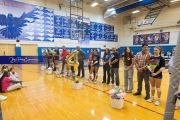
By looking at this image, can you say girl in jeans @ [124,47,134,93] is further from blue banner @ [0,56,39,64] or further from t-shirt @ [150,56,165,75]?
blue banner @ [0,56,39,64]

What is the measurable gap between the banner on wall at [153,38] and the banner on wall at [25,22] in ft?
31.0

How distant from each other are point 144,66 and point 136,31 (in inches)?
495

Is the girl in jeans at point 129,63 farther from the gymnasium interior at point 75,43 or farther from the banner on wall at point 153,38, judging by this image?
the banner on wall at point 153,38

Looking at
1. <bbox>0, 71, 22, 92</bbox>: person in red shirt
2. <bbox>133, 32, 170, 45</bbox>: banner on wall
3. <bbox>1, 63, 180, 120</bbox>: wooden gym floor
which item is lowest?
<bbox>1, 63, 180, 120</bbox>: wooden gym floor

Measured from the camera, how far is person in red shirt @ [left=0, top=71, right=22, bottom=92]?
3834mm

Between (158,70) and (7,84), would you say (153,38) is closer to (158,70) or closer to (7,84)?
(158,70)

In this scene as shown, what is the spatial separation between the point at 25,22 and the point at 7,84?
7.19 metres

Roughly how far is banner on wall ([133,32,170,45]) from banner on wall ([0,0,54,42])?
945 cm

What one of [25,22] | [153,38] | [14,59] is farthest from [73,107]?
[153,38]

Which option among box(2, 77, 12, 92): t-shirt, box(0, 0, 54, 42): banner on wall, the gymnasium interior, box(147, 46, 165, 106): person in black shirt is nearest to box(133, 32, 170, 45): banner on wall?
the gymnasium interior

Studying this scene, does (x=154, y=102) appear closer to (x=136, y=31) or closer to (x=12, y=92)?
(x=12, y=92)

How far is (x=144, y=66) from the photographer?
10.8ft

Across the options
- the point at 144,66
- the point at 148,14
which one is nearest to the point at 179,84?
the point at 144,66

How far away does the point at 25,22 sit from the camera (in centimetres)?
966
